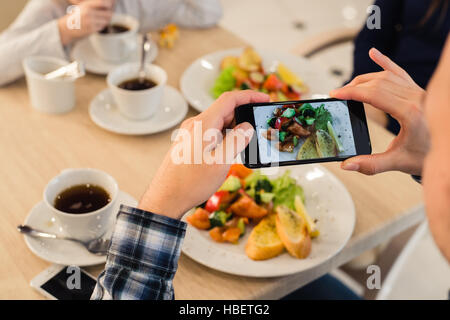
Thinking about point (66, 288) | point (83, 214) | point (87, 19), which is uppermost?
point (87, 19)

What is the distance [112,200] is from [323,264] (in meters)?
0.42

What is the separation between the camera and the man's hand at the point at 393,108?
2.44 ft

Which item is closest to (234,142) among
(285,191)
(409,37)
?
(285,191)

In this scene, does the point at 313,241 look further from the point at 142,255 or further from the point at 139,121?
the point at 139,121

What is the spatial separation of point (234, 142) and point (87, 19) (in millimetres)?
794

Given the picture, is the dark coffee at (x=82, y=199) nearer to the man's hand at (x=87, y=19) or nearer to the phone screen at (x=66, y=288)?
the phone screen at (x=66, y=288)

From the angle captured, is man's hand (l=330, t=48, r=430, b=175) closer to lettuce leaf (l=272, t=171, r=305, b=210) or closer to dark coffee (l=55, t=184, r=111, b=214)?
lettuce leaf (l=272, t=171, r=305, b=210)

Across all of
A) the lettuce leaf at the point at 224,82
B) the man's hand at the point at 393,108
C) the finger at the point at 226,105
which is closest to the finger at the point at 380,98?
the man's hand at the point at 393,108

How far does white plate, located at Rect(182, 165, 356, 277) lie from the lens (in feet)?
2.83

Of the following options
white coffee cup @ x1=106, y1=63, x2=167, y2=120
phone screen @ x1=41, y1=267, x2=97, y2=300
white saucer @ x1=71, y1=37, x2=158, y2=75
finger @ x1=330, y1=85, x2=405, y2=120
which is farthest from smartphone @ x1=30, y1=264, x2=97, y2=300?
white saucer @ x1=71, y1=37, x2=158, y2=75

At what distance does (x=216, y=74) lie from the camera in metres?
1.41

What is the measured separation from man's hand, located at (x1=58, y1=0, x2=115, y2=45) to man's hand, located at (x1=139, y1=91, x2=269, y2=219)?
0.72m

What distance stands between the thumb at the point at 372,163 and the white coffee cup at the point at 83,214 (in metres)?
0.43

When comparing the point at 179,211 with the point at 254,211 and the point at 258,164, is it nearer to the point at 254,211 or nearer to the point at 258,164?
the point at 258,164
